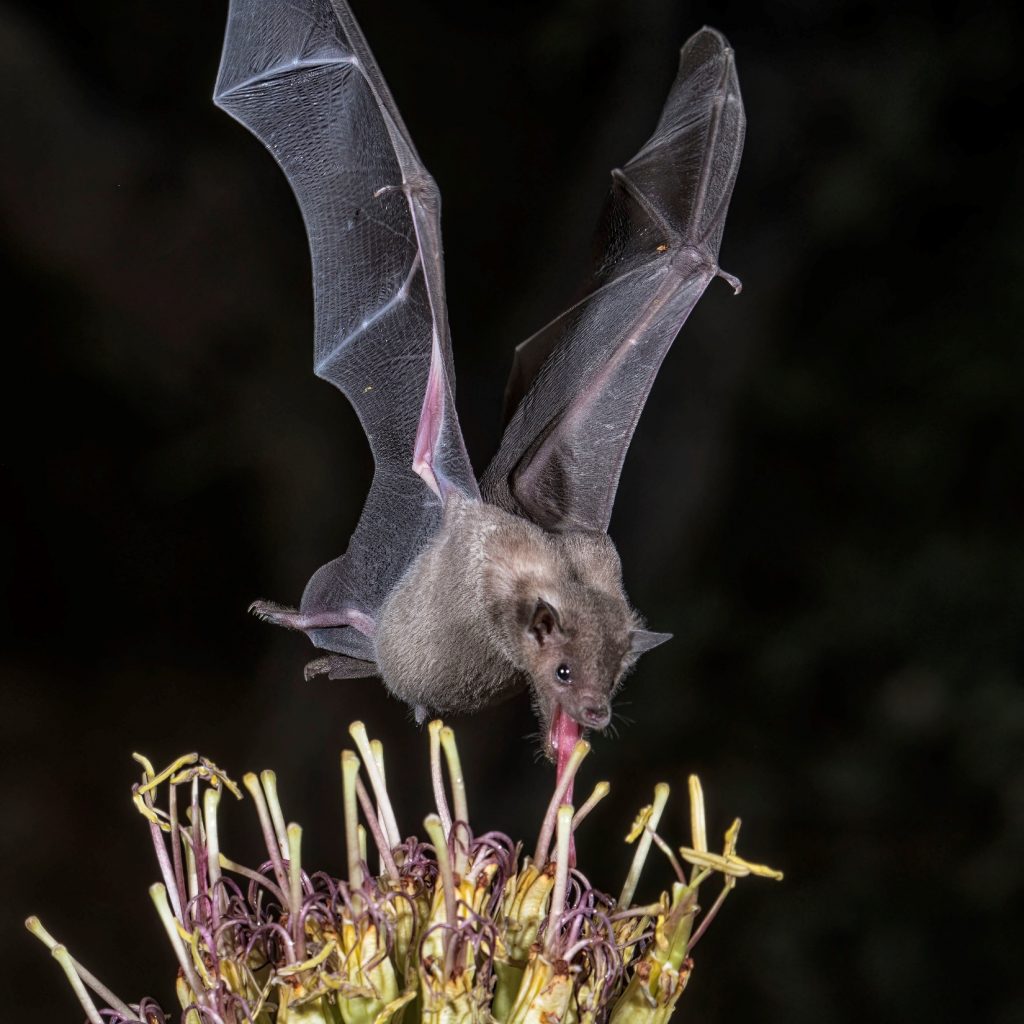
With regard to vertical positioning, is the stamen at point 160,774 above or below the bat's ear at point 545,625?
below

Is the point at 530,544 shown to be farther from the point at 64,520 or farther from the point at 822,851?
the point at 822,851

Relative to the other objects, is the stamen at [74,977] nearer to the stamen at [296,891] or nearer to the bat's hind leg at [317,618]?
the stamen at [296,891]

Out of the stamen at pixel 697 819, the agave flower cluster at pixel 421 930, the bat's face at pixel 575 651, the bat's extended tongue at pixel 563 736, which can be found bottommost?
the agave flower cluster at pixel 421 930

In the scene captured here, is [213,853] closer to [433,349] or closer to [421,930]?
[421,930]

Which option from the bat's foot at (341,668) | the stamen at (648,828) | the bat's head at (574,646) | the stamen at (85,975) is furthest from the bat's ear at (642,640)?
the stamen at (85,975)

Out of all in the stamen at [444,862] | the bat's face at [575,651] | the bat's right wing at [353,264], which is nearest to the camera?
the stamen at [444,862]

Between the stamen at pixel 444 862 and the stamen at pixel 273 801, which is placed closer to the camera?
the stamen at pixel 444 862
